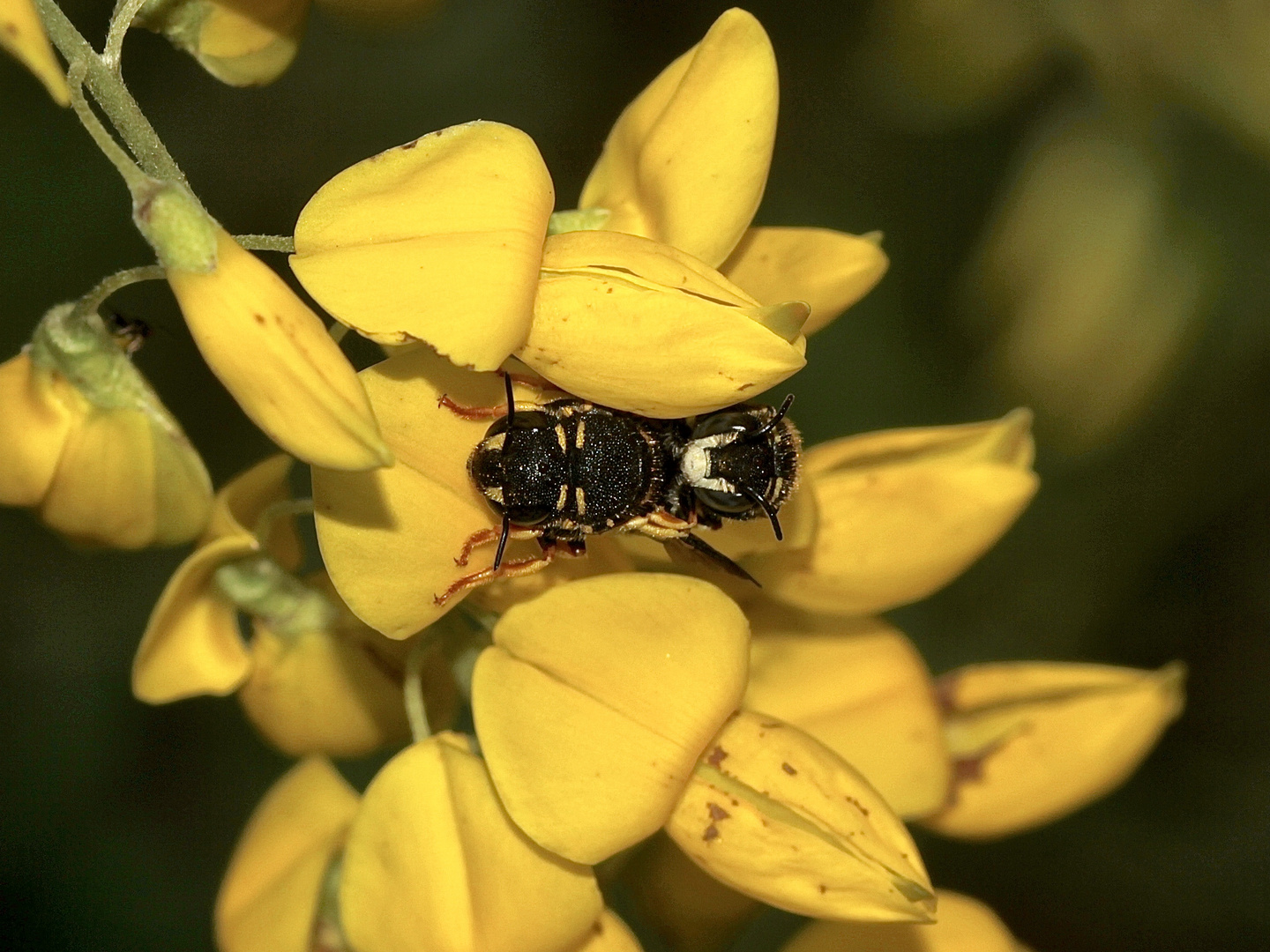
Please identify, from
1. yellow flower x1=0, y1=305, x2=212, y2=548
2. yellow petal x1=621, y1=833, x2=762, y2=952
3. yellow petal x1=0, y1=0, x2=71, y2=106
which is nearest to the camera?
yellow petal x1=0, y1=0, x2=71, y2=106

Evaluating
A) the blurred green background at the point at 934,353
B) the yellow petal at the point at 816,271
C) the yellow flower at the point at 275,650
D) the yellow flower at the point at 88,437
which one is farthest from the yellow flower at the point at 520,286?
the blurred green background at the point at 934,353

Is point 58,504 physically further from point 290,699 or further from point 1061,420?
point 1061,420

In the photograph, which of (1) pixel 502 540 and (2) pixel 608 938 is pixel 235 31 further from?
(2) pixel 608 938

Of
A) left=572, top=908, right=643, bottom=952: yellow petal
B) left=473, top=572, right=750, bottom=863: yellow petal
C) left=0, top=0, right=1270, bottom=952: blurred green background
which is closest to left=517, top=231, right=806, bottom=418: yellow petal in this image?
left=473, top=572, right=750, bottom=863: yellow petal

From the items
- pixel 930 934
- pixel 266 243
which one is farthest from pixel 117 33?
pixel 930 934

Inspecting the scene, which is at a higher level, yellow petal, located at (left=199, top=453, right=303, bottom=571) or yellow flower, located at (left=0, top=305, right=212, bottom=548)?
yellow flower, located at (left=0, top=305, right=212, bottom=548)

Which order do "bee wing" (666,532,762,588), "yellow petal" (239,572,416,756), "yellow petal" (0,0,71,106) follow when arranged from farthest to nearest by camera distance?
1. "yellow petal" (239,572,416,756)
2. "bee wing" (666,532,762,588)
3. "yellow petal" (0,0,71,106)

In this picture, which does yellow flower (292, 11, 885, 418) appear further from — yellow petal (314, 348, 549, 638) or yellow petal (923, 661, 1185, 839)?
yellow petal (923, 661, 1185, 839)
